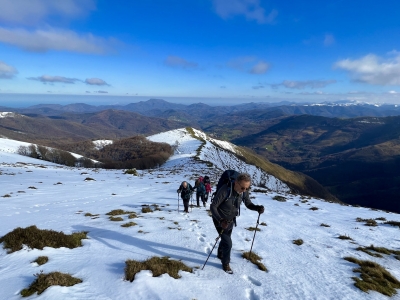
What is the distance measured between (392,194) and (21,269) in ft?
800

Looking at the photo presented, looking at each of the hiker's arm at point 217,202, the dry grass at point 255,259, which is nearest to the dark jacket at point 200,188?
the dry grass at point 255,259

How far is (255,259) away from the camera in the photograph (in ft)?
27.5

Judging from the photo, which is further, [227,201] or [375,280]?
[375,280]

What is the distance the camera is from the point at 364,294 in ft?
21.4

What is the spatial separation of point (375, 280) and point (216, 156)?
88396mm

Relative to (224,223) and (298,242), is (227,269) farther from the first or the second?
(298,242)

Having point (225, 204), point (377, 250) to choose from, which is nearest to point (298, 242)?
point (377, 250)

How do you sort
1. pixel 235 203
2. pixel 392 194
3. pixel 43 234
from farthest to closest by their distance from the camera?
1. pixel 392 194
2. pixel 43 234
3. pixel 235 203

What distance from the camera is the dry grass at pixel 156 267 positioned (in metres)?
6.70

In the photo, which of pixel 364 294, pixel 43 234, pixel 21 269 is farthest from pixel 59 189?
pixel 364 294

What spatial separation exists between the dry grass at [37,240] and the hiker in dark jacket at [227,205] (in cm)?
563

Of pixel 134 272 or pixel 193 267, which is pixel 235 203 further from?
pixel 134 272

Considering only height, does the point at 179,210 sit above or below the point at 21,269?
below

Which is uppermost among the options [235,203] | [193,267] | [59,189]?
[235,203]
